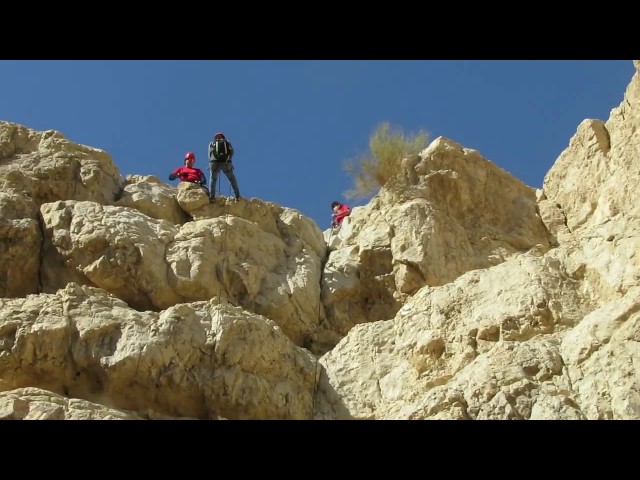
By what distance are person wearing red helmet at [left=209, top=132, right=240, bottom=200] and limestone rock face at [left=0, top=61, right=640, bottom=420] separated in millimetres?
348

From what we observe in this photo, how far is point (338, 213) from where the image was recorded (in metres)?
17.9

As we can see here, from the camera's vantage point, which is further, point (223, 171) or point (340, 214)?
point (340, 214)

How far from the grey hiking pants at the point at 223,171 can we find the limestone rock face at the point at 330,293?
11.5 inches

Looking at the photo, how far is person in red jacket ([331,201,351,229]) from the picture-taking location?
17.4 metres

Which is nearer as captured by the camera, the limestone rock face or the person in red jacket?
the limestone rock face

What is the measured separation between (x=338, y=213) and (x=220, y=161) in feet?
8.55

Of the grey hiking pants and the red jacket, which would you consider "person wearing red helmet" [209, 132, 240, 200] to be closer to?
the grey hiking pants

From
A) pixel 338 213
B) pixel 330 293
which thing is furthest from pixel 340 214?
pixel 330 293

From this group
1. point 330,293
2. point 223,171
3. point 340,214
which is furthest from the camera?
point 340,214

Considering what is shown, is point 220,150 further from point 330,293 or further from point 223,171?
point 330,293

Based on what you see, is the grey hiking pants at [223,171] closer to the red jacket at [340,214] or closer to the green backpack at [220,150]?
the green backpack at [220,150]

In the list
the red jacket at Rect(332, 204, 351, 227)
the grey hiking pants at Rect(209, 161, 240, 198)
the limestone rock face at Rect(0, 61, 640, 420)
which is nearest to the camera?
the limestone rock face at Rect(0, 61, 640, 420)

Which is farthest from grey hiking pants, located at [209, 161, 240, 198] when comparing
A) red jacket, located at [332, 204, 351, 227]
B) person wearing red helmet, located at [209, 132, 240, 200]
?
red jacket, located at [332, 204, 351, 227]
